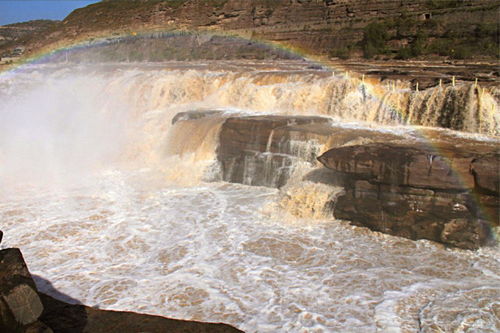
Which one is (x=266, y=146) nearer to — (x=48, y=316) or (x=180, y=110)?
(x=180, y=110)

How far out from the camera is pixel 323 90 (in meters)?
14.4

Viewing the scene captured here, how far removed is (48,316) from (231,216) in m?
4.92

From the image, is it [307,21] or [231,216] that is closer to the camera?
[231,216]

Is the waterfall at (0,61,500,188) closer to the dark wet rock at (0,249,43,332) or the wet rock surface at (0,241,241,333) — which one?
the wet rock surface at (0,241,241,333)

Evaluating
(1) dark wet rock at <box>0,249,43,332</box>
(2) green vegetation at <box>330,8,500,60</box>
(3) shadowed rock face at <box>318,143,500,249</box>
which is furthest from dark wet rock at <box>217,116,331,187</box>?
(2) green vegetation at <box>330,8,500,60</box>

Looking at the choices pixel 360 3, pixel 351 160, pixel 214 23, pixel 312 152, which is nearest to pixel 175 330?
pixel 351 160

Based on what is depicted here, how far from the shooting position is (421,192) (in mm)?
8602

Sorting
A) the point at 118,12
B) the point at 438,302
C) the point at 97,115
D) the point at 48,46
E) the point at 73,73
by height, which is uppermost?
the point at 118,12

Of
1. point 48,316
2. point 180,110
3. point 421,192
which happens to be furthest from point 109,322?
point 180,110

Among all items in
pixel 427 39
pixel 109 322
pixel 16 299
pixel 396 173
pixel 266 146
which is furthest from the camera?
pixel 427 39

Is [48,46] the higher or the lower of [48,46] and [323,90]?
the higher

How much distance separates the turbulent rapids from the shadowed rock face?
0.27 meters

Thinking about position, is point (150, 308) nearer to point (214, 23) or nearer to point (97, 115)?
point (97, 115)

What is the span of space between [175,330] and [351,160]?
519cm
